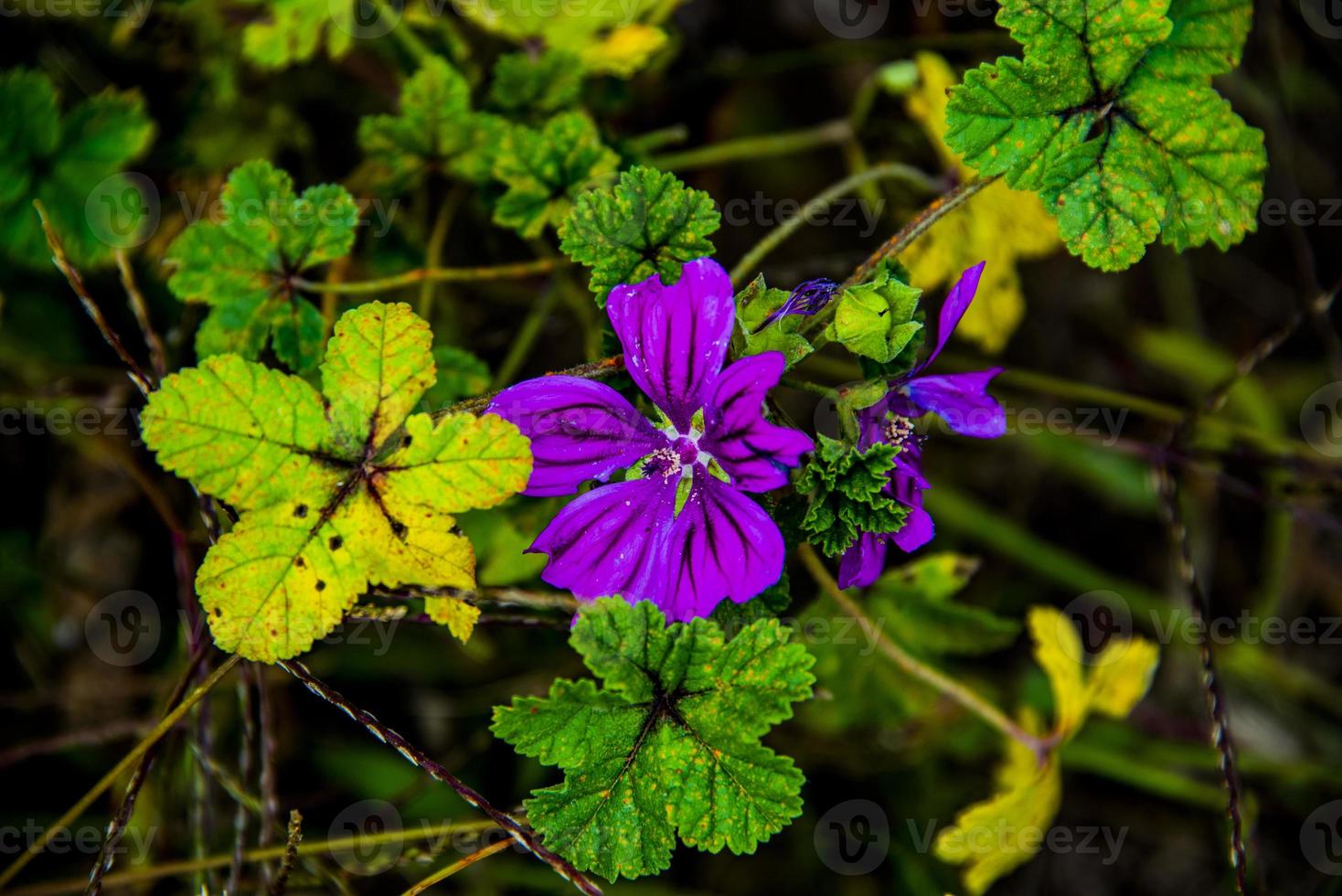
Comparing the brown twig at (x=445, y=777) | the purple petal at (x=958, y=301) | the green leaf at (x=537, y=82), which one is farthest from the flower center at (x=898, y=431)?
the green leaf at (x=537, y=82)

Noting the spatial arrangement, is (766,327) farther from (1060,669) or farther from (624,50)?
(1060,669)

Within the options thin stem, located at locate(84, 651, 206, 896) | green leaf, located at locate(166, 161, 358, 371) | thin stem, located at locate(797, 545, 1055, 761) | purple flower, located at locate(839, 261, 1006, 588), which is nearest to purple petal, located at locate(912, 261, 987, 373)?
purple flower, located at locate(839, 261, 1006, 588)

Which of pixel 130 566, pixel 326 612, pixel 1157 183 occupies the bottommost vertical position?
pixel 130 566

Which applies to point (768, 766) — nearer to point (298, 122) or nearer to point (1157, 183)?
point (1157, 183)

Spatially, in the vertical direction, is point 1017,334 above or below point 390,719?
above

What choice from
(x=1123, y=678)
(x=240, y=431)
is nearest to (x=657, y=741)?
(x=240, y=431)

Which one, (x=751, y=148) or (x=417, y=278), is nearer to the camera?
(x=417, y=278)

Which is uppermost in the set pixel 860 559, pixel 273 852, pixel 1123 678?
pixel 860 559

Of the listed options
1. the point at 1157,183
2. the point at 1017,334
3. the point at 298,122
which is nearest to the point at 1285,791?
the point at 1017,334
